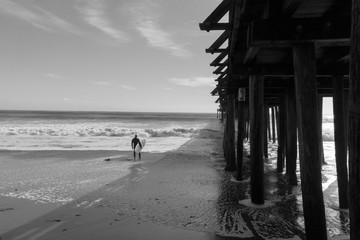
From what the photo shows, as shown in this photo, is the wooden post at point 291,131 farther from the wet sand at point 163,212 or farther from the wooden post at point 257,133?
the wooden post at point 257,133

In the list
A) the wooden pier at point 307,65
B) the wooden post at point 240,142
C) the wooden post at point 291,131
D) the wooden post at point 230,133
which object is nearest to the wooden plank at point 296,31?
the wooden pier at point 307,65

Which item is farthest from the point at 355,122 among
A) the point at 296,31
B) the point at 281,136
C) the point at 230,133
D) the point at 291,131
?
the point at 281,136

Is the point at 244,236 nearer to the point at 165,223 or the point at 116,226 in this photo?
the point at 165,223

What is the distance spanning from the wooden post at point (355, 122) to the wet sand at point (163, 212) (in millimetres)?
3042

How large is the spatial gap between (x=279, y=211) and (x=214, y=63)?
14.2 ft

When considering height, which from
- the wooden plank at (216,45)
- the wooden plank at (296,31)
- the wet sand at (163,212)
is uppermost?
the wooden plank at (216,45)

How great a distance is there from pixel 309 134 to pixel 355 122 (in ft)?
6.53

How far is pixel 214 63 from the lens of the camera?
8602mm

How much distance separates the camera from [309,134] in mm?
3936

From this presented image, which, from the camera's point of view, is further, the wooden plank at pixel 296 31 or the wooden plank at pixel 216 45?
the wooden plank at pixel 216 45

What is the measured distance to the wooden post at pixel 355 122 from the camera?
1.96 metres

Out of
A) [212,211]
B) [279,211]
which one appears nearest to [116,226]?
[212,211]

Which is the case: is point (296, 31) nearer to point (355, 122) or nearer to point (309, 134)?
point (309, 134)

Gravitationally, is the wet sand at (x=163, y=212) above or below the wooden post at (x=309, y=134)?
below
